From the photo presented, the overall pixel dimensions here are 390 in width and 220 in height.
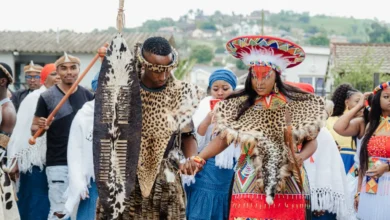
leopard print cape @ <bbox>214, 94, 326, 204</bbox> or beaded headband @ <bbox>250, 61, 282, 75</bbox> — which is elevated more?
beaded headband @ <bbox>250, 61, 282, 75</bbox>

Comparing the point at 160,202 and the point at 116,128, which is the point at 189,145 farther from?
the point at 116,128

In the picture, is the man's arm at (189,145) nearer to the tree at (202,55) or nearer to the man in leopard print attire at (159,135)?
the man in leopard print attire at (159,135)

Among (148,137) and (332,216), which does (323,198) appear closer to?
(332,216)

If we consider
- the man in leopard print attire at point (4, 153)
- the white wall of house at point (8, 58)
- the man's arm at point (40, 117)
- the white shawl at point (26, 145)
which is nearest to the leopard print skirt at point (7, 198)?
the man in leopard print attire at point (4, 153)

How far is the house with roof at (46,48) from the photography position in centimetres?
3809

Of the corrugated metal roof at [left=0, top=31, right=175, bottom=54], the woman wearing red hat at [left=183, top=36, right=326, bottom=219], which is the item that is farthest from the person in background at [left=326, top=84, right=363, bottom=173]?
the corrugated metal roof at [left=0, top=31, right=175, bottom=54]

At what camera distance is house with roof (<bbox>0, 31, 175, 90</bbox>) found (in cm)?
3809

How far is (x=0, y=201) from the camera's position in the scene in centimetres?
783

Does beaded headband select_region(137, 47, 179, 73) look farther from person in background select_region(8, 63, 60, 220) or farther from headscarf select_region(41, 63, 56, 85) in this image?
headscarf select_region(41, 63, 56, 85)

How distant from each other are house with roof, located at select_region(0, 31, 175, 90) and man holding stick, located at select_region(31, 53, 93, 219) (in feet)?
89.1

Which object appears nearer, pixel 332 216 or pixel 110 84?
pixel 110 84

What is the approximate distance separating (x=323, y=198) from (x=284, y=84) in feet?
8.59

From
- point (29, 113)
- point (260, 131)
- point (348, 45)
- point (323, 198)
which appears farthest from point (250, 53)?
point (348, 45)

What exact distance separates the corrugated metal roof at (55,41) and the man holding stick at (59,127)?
26786 millimetres
